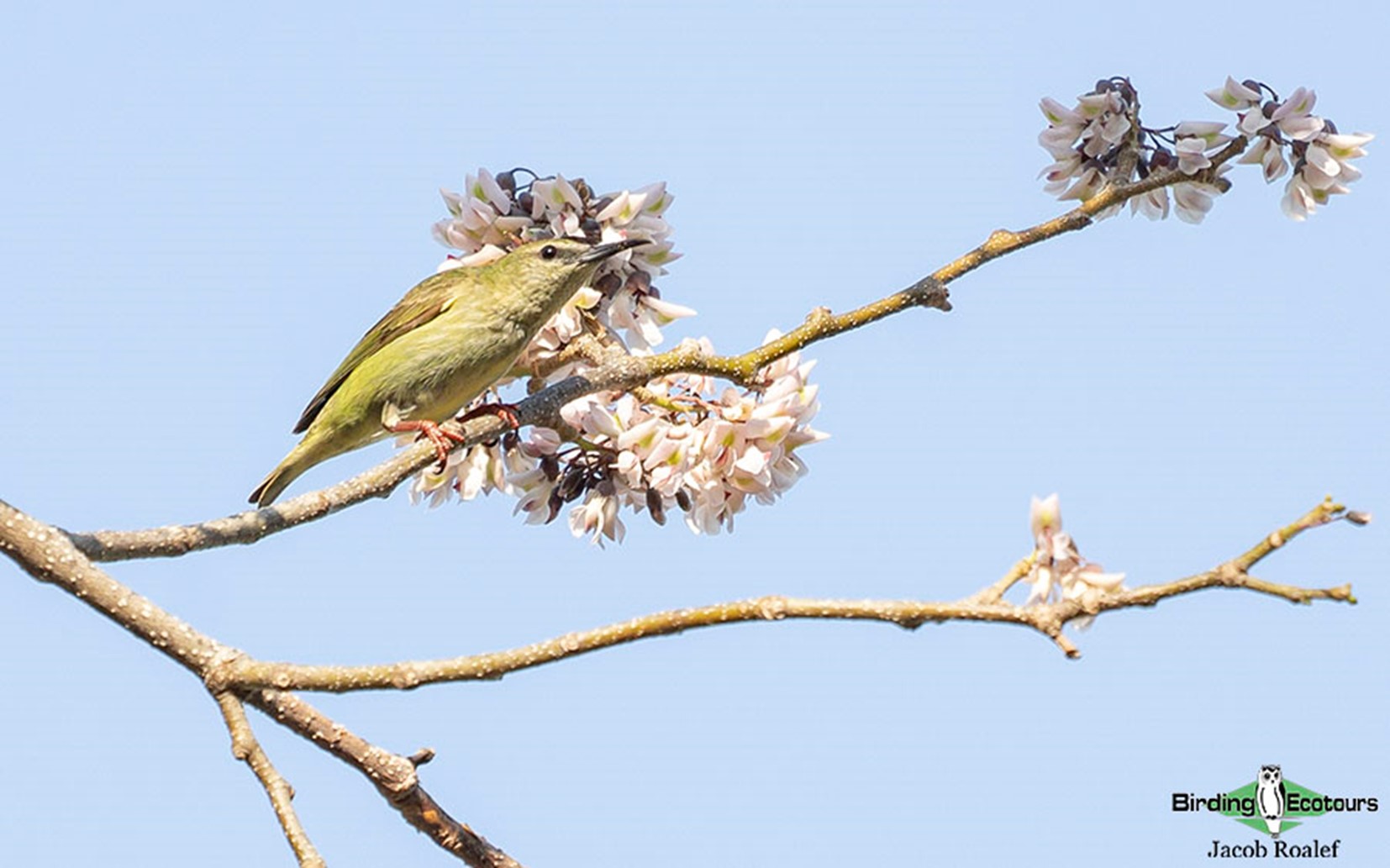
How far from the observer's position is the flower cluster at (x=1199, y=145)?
596 cm

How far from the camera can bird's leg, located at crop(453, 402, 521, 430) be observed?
5.79m

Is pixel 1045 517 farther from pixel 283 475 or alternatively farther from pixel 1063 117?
pixel 283 475

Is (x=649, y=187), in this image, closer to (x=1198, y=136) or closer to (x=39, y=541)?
(x=1198, y=136)

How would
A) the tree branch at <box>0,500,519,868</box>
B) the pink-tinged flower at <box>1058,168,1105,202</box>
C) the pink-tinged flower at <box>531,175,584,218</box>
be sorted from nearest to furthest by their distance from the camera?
the tree branch at <box>0,500,519,868</box> → the pink-tinged flower at <box>531,175,584,218</box> → the pink-tinged flower at <box>1058,168,1105,202</box>

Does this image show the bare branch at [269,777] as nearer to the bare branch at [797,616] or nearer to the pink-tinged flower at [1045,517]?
the bare branch at [797,616]

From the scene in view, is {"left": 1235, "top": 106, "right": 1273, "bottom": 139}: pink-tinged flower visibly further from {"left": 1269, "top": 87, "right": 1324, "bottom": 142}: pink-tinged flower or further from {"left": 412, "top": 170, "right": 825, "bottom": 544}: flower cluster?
{"left": 412, "top": 170, "right": 825, "bottom": 544}: flower cluster

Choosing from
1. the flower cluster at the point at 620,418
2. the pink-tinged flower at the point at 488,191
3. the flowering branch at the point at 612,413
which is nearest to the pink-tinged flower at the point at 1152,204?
the flowering branch at the point at 612,413

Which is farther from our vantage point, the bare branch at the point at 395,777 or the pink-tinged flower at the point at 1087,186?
the pink-tinged flower at the point at 1087,186

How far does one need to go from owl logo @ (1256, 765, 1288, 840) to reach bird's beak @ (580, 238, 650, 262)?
301 cm

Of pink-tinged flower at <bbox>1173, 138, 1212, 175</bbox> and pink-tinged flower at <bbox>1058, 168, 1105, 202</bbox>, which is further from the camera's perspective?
pink-tinged flower at <bbox>1058, 168, 1105, 202</bbox>

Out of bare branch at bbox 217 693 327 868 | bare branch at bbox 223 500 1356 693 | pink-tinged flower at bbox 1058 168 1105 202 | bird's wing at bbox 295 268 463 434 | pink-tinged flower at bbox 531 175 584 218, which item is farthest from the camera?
bird's wing at bbox 295 268 463 434

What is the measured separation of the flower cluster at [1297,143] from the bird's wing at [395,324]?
3487 millimetres

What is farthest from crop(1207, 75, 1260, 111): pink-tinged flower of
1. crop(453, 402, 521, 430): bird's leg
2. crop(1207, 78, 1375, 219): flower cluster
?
crop(453, 402, 521, 430): bird's leg

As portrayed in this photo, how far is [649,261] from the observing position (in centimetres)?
630
